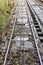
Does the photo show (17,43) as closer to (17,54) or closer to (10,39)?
(10,39)

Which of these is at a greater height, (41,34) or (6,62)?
(6,62)

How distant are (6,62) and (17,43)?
2305 millimetres

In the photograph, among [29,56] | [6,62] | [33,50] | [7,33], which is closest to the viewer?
[6,62]

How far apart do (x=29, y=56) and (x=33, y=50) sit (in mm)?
615

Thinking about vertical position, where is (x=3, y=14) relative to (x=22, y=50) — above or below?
below

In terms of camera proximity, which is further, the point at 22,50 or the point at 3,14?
the point at 3,14

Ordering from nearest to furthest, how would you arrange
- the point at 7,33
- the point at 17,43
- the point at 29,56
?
the point at 29,56, the point at 17,43, the point at 7,33

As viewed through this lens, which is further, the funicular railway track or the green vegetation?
the green vegetation

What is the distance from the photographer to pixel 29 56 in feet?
25.9

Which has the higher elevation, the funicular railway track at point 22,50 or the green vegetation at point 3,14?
the funicular railway track at point 22,50

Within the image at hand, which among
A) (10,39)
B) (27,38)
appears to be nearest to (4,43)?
(10,39)

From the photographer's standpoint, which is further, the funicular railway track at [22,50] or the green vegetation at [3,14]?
the green vegetation at [3,14]

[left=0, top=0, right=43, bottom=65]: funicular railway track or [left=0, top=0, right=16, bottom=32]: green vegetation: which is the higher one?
[left=0, top=0, right=43, bottom=65]: funicular railway track

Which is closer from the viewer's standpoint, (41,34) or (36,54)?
(36,54)
